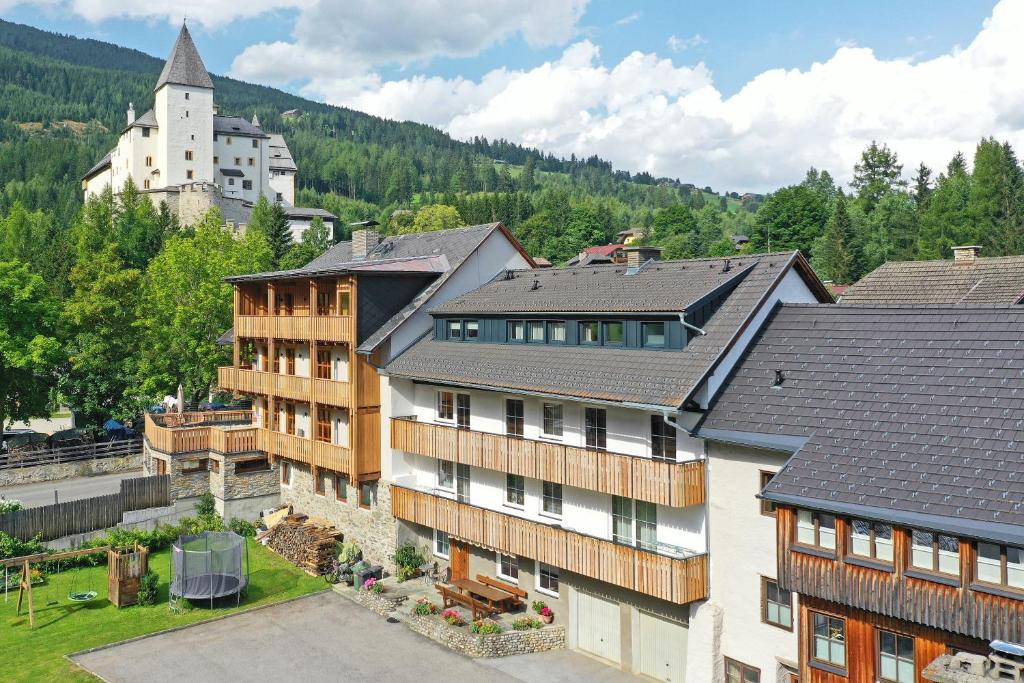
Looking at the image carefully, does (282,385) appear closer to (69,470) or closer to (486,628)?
(486,628)

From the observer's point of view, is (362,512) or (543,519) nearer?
(543,519)

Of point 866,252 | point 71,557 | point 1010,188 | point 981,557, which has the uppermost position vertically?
point 1010,188

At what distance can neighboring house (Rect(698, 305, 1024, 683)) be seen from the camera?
1476 cm

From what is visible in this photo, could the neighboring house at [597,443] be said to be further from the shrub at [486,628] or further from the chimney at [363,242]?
the chimney at [363,242]

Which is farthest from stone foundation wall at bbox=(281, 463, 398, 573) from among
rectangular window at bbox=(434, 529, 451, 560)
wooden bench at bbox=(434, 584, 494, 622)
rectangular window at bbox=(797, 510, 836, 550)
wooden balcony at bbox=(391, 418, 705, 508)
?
rectangular window at bbox=(797, 510, 836, 550)

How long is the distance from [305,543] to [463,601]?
26.9 ft

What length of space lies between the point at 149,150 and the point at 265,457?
106527mm

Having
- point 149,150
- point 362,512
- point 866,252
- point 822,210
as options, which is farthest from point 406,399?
point 149,150

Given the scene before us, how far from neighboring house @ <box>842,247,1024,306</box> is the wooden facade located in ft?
50.4

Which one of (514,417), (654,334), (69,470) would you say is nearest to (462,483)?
(514,417)

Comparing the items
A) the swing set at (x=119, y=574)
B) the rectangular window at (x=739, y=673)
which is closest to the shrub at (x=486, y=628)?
the rectangular window at (x=739, y=673)

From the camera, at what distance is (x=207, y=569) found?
27.6 metres

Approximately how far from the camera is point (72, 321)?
46.7 meters

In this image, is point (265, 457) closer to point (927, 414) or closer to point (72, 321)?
point (72, 321)
